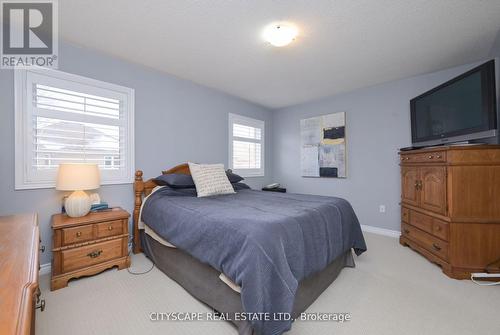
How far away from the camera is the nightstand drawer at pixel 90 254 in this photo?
1.93 meters

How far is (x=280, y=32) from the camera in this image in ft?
6.69

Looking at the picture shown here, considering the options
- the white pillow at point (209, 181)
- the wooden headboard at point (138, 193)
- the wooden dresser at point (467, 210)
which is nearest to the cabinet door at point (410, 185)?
the wooden dresser at point (467, 210)

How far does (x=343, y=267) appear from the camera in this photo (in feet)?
7.64

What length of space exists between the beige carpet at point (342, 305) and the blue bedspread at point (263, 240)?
1.21 feet

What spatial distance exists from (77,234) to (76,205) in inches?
11.0

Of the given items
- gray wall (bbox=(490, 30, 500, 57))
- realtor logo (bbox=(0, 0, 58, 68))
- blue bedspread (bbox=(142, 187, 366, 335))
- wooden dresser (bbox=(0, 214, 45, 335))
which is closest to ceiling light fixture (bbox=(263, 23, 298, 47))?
blue bedspread (bbox=(142, 187, 366, 335))

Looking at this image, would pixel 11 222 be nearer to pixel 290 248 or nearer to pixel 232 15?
pixel 290 248

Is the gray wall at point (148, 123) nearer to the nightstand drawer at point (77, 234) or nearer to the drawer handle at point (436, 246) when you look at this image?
the nightstand drawer at point (77, 234)

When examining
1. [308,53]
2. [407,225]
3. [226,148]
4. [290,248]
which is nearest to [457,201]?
[407,225]

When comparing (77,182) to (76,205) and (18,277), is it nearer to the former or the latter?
(76,205)

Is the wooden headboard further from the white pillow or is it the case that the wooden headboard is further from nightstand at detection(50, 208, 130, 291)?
the white pillow

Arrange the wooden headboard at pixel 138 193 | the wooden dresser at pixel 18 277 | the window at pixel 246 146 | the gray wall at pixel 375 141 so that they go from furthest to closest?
the window at pixel 246 146 < the gray wall at pixel 375 141 < the wooden headboard at pixel 138 193 < the wooden dresser at pixel 18 277

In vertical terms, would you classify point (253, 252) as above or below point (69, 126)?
below

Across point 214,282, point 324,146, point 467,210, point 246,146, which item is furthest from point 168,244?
point 324,146
